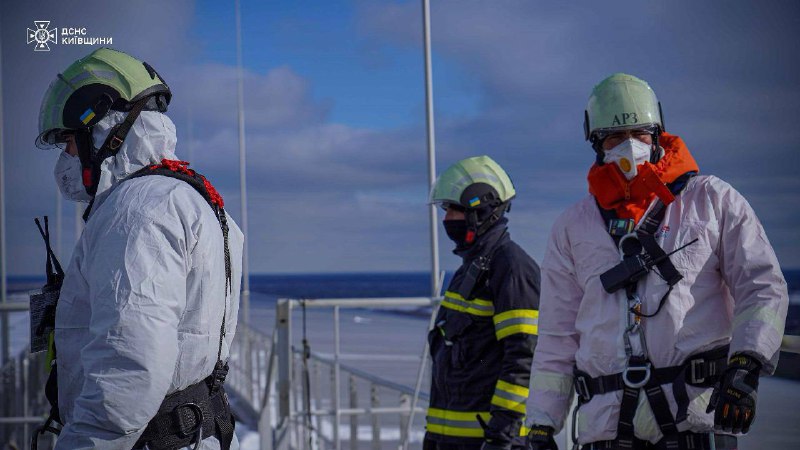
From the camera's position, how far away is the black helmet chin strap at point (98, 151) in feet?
8.44

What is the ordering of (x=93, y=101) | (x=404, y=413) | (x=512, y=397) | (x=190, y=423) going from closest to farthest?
(x=190, y=423) < (x=93, y=101) < (x=512, y=397) < (x=404, y=413)

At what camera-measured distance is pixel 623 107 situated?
3113 millimetres

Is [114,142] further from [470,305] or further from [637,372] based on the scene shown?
[470,305]

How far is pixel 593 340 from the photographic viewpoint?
2957mm

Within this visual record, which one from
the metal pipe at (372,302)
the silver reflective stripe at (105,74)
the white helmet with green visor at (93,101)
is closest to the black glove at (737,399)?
the white helmet with green visor at (93,101)

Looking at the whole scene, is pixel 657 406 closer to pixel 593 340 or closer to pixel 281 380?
pixel 593 340

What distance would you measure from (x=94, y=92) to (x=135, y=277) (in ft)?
2.36

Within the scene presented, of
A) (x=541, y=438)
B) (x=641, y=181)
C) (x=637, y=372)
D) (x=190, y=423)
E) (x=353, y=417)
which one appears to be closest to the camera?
(x=190, y=423)

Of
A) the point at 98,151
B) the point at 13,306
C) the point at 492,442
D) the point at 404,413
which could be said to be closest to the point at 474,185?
the point at 492,442

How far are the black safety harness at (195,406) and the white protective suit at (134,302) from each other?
0.04 m

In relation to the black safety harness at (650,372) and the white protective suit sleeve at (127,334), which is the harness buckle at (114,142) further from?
the black safety harness at (650,372)

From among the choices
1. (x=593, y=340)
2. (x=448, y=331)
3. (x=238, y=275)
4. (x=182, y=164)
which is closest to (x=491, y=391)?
(x=448, y=331)

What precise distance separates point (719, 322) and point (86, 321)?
2.03m

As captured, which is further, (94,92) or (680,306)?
(680,306)
